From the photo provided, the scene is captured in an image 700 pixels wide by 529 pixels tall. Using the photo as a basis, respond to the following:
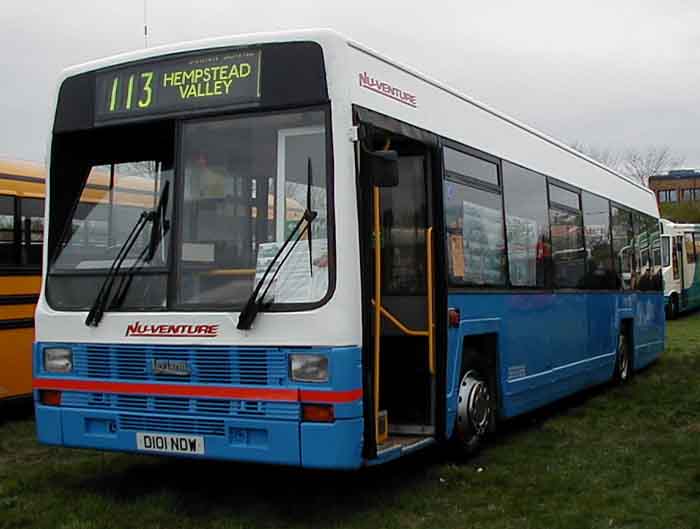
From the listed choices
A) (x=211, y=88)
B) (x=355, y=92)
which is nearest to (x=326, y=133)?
(x=355, y=92)

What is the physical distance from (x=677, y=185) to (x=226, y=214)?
3434 inches

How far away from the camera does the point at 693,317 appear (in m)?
30.7

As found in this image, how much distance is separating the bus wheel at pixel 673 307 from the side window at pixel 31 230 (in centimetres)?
2299

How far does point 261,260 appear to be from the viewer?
6.36m

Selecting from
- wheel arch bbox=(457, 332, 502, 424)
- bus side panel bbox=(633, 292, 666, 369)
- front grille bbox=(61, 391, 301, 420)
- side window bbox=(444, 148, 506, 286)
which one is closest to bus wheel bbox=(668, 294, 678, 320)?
bus side panel bbox=(633, 292, 666, 369)

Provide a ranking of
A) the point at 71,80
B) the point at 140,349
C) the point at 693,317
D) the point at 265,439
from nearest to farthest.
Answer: the point at 265,439 < the point at 140,349 < the point at 71,80 < the point at 693,317

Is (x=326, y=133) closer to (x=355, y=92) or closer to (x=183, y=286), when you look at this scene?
(x=355, y=92)

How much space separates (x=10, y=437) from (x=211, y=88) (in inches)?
192

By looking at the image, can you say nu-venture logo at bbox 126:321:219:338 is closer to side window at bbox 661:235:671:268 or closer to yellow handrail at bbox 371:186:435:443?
yellow handrail at bbox 371:186:435:443

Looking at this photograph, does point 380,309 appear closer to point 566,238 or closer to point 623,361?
point 566,238

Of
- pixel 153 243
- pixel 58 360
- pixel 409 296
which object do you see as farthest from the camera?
pixel 409 296

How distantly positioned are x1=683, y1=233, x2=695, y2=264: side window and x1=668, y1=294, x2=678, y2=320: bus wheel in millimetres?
2356

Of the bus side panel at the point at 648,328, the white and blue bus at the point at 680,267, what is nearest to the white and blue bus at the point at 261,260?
the bus side panel at the point at 648,328

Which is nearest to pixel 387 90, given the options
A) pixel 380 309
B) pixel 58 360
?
pixel 380 309
